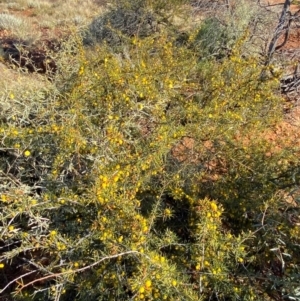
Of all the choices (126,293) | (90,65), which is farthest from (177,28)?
(126,293)

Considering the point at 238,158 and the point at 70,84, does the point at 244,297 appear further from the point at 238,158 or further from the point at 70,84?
the point at 70,84

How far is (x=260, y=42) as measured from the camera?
5.93 metres

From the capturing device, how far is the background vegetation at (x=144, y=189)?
2.15m

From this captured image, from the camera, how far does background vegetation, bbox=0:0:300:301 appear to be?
2.15 m

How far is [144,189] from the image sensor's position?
274 cm

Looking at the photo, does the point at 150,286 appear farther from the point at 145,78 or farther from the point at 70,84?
the point at 70,84

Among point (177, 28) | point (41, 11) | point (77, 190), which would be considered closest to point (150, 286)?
point (77, 190)

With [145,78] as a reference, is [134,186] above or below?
below

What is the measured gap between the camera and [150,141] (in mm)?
2836

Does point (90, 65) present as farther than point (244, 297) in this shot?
Yes

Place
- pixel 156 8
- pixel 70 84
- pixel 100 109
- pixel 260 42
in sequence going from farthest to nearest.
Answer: pixel 156 8 < pixel 260 42 < pixel 70 84 < pixel 100 109

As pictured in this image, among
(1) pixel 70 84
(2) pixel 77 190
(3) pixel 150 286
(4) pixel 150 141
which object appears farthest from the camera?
(1) pixel 70 84

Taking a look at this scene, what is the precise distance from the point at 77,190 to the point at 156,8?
5268mm

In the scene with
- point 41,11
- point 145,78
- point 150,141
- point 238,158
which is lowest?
point 41,11
